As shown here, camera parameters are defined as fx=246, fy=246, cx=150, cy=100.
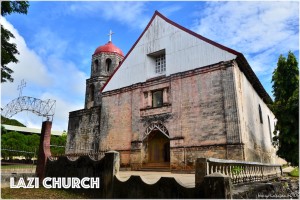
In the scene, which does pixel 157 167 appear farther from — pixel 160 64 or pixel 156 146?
pixel 160 64

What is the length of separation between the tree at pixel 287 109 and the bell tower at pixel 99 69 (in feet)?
49.2

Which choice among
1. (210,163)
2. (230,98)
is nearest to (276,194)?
(210,163)

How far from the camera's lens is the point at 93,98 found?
24.4 m

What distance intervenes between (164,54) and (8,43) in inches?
411

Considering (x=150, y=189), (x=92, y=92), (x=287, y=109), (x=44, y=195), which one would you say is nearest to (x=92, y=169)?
(x=44, y=195)

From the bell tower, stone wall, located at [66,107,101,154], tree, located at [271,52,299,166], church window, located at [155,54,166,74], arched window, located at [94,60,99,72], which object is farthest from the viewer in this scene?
arched window, located at [94,60,99,72]

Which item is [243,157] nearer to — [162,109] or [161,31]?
[162,109]

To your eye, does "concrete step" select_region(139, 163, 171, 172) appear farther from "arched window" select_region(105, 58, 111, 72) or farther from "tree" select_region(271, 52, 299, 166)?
"arched window" select_region(105, 58, 111, 72)

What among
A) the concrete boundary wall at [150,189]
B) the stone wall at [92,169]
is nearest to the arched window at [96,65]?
the stone wall at [92,169]

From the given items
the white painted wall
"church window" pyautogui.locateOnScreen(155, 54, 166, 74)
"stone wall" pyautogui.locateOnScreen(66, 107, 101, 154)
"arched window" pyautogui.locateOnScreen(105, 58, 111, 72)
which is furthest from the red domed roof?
the white painted wall

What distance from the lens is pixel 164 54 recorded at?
1759cm

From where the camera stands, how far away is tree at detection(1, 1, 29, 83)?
8832 mm

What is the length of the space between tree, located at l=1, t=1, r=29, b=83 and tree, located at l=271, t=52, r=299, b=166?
39.7 ft

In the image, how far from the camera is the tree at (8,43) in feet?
29.0
